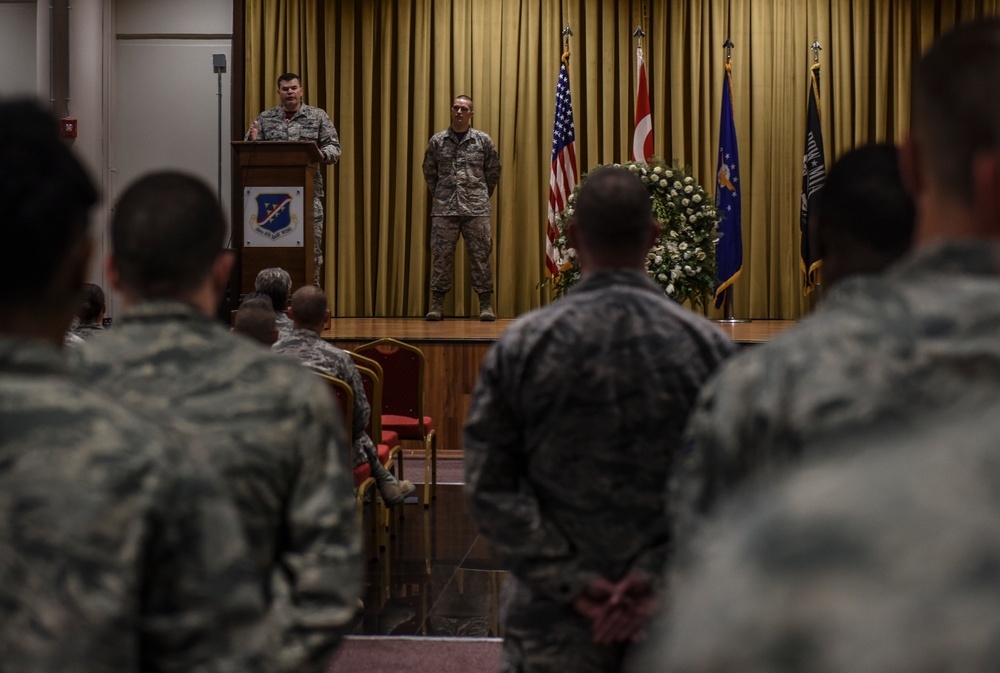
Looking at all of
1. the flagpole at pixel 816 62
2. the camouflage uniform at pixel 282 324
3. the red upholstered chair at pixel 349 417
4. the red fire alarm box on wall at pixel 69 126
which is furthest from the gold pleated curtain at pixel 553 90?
the red upholstered chair at pixel 349 417

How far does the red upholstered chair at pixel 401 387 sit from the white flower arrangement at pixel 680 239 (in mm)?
2069

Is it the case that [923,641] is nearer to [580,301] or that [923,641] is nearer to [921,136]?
[921,136]

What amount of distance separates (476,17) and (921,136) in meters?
11.0

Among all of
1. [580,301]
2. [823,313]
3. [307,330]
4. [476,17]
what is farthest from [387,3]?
[823,313]

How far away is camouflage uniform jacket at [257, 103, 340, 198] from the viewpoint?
345 inches

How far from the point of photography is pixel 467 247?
10391 millimetres

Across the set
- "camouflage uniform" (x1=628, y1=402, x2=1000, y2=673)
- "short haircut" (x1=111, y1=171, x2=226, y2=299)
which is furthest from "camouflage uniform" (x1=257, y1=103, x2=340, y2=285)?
"camouflage uniform" (x1=628, y1=402, x2=1000, y2=673)

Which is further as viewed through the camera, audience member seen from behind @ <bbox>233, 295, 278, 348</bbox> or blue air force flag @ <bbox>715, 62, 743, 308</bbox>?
blue air force flag @ <bbox>715, 62, 743, 308</bbox>

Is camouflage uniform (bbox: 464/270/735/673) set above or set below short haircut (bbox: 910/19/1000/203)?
below

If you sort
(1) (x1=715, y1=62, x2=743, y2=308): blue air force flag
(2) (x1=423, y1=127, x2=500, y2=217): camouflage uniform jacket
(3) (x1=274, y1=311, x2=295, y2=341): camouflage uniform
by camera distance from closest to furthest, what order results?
(3) (x1=274, y1=311, x2=295, y2=341): camouflage uniform, (1) (x1=715, y1=62, x2=743, y2=308): blue air force flag, (2) (x1=423, y1=127, x2=500, y2=217): camouflage uniform jacket

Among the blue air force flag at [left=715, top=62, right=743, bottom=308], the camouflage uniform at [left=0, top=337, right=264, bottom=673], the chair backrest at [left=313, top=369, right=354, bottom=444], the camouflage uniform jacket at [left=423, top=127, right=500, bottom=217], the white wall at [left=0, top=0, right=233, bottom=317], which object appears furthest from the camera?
the white wall at [left=0, top=0, right=233, bottom=317]

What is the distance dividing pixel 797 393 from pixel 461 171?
30.5 feet

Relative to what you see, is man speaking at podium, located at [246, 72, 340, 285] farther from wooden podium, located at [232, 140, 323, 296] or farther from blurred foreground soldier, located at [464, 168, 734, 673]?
blurred foreground soldier, located at [464, 168, 734, 673]

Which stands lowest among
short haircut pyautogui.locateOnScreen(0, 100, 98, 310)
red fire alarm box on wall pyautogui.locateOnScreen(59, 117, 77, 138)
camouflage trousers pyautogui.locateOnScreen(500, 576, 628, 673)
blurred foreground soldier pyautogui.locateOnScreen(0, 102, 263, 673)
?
camouflage trousers pyautogui.locateOnScreen(500, 576, 628, 673)
